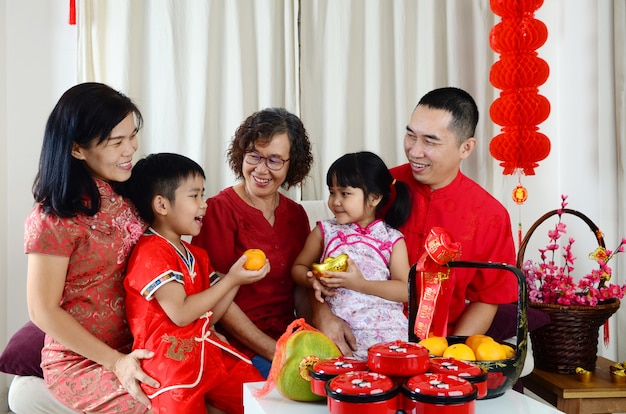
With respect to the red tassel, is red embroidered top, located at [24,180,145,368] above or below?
below

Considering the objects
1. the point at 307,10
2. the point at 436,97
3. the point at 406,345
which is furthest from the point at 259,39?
the point at 406,345

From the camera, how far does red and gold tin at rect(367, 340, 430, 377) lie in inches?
47.6

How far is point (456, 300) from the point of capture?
2.30 metres

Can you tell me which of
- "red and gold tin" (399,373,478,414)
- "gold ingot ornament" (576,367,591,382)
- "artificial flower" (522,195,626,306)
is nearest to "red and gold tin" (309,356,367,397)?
"red and gold tin" (399,373,478,414)

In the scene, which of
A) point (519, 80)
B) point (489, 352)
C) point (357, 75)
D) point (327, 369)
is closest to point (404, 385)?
point (327, 369)

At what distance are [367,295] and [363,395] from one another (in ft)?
3.22

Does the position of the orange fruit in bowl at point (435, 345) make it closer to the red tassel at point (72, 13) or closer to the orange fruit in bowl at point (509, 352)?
the orange fruit in bowl at point (509, 352)

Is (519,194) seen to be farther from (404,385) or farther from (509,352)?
(404,385)

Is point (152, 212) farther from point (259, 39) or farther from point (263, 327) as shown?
point (259, 39)

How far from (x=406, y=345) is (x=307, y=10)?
2087 mm

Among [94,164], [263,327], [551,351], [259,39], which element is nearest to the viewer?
[94,164]

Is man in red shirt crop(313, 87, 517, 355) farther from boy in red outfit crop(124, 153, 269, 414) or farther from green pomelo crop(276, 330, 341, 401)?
green pomelo crop(276, 330, 341, 401)

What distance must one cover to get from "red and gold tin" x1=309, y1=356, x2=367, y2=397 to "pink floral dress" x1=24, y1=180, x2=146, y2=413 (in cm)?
66

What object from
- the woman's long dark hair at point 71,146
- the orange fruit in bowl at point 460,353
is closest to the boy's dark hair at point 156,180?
the woman's long dark hair at point 71,146
